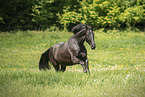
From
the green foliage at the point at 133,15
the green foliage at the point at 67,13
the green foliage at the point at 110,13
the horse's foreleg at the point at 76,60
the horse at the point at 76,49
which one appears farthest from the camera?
the green foliage at the point at 67,13

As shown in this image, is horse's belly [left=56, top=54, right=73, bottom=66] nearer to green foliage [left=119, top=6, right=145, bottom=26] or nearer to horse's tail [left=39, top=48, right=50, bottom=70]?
horse's tail [left=39, top=48, right=50, bottom=70]

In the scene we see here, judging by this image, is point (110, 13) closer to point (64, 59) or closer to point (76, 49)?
point (64, 59)

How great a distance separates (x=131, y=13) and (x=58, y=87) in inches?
938

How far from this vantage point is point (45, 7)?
29469 millimetres

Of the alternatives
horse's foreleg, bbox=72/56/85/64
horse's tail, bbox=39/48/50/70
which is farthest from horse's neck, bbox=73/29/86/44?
horse's tail, bbox=39/48/50/70

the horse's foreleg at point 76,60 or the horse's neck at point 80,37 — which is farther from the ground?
the horse's neck at point 80,37

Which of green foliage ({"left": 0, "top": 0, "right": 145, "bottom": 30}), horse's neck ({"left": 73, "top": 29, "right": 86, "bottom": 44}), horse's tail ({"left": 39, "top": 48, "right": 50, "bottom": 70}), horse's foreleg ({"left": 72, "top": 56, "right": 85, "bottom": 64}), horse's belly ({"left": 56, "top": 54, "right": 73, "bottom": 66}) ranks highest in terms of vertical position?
horse's neck ({"left": 73, "top": 29, "right": 86, "bottom": 44})

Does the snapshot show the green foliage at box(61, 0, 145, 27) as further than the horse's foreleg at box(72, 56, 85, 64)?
Yes

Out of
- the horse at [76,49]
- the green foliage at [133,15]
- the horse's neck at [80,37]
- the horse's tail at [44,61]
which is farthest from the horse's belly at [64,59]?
the green foliage at [133,15]

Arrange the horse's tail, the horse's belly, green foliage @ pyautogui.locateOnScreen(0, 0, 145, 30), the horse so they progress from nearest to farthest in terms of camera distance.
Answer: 1. the horse
2. the horse's belly
3. the horse's tail
4. green foliage @ pyautogui.locateOnScreen(0, 0, 145, 30)

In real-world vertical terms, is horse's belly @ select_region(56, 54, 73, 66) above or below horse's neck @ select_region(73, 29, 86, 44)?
below

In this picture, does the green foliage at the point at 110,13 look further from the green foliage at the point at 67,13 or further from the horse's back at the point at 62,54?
the horse's back at the point at 62,54

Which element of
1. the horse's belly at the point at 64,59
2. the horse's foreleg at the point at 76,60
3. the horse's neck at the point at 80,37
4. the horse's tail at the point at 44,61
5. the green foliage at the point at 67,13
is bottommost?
the green foliage at the point at 67,13

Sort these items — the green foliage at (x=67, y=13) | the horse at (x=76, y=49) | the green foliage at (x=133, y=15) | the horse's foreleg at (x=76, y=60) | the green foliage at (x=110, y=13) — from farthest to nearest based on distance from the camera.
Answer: the green foliage at (x=67, y=13), the green foliage at (x=110, y=13), the green foliage at (x=133, y=15), the horse's foreleg at (x=76, y=60), the horse at (x=76, y=49)
